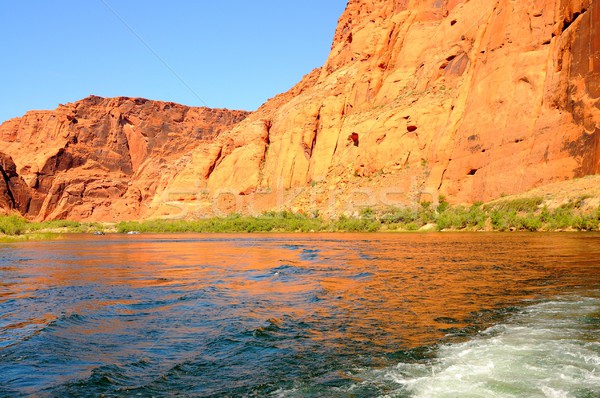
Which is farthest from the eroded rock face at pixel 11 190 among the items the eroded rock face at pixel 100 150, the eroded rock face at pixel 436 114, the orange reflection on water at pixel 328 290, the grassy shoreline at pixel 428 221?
the orange reflection on water at pixel 328 290

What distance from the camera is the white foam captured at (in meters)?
6.14

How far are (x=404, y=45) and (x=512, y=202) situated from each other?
139 ft

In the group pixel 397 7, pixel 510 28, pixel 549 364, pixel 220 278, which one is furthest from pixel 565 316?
pixel 397 7

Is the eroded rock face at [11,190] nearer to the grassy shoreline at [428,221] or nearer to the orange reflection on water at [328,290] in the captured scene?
the grassy shoreline at [428,221]

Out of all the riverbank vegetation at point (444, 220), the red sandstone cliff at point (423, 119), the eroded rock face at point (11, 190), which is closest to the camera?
the riverbank vegetation at point (444, 220)

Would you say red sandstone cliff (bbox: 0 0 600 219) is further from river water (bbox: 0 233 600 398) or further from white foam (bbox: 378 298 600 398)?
white foam (bbox: 378 298 600 398)

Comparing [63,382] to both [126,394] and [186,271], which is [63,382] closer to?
[126,394]

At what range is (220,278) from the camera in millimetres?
18422

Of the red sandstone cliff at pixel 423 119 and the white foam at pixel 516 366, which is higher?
the red sandstone cliff at pixel 423 119

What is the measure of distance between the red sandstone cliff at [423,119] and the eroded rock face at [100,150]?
30.3 meters

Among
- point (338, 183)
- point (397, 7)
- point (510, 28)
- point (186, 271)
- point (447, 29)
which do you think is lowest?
point (186, 271)

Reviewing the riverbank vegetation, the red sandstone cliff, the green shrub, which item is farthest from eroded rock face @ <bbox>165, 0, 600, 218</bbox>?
the green shrub

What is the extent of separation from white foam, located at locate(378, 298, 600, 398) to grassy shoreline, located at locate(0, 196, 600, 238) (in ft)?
103

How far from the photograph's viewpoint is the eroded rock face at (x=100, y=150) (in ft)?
467
